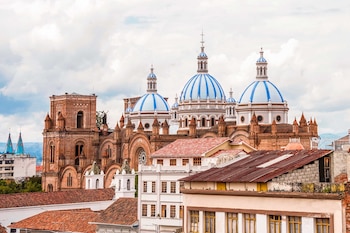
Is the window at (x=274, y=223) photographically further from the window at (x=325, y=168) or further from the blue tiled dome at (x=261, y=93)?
the blue tiled dome at (x=261, y=93)

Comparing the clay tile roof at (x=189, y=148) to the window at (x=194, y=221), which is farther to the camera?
the clay tile roof at (x=189, y=148)

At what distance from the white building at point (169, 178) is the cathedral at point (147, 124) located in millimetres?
42364

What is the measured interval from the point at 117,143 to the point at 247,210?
86.1m

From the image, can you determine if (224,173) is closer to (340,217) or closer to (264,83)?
(340,217)

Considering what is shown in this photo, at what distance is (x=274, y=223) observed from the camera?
978 inches

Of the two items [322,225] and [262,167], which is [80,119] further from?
[322,225]

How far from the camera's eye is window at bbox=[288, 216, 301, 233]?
24109 mm

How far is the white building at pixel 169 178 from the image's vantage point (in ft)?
173

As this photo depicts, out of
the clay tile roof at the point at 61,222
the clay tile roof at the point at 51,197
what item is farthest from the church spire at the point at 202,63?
the clay tile roof at the point at 61,222

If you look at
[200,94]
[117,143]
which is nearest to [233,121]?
[200,94]

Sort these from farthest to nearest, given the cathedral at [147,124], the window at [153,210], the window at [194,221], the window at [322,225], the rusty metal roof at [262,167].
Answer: the cathedral at [147,124] → the window at [153,210] → the window at [194,221] → the rusty metal roof at [262,167] → the window at [322,225]

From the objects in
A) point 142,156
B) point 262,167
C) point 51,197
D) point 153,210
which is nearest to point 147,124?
point 142,156

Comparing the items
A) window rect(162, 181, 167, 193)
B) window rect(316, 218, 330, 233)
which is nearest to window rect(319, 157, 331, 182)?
window rect(316, 218, 330, 233)

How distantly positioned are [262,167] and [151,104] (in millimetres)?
93570
